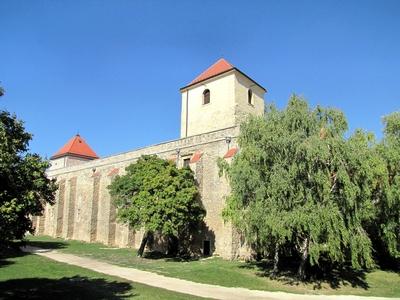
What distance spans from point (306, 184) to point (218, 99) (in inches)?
630

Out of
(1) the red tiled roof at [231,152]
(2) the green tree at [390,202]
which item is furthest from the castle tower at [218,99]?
(2) the green tree at [390,202]

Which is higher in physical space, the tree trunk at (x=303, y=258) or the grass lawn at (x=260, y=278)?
the tree trunk at (x=303, y=258)

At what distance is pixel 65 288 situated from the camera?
14023mm

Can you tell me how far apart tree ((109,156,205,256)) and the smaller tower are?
2684 centimetres

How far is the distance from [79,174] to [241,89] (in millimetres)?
19687

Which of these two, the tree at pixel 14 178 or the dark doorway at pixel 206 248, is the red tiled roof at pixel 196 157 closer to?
the dark doorway at pixel 206 248

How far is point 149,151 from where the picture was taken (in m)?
31.1

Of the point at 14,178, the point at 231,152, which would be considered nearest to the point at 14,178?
the point at 14,178

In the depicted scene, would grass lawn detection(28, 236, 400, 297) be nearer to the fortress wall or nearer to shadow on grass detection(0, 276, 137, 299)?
the fortress wall

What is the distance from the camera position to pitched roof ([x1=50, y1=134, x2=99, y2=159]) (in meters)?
50.6

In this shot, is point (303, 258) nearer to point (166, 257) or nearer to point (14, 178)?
point (166, 257)

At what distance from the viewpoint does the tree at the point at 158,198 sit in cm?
2222

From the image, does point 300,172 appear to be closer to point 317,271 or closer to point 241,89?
point 317,271

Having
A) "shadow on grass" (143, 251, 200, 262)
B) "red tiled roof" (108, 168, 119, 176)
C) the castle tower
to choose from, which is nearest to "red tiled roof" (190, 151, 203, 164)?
the castle tower
